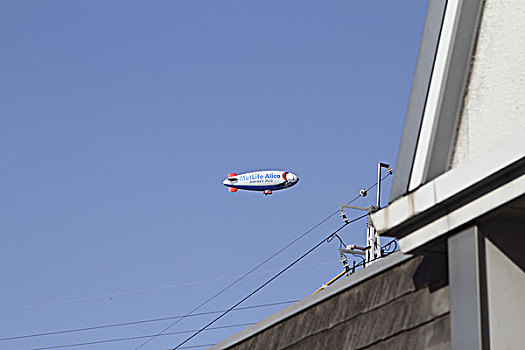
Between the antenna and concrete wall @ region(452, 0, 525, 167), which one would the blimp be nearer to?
the antenna

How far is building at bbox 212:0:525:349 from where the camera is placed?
12.4ft

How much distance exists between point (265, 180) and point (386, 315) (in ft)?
191

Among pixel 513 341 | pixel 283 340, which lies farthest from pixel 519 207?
pixel 283 340

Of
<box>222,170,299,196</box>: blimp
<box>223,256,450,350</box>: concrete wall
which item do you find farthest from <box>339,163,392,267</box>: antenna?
<box>222,170,299,196</box>: blimp

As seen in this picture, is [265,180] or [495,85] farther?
[265,180]

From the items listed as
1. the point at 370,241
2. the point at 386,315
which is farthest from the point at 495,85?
the point at 370,241

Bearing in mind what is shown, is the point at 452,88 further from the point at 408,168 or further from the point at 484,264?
the point at 484,264

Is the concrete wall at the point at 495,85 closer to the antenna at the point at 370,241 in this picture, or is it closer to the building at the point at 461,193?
the building at the point at 461,193

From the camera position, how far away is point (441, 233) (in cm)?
403

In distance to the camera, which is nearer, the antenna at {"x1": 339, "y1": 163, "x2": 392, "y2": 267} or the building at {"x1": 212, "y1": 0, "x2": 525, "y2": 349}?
the building at {"x1": 212, "y1": 0, "x2": 525, "y2": 349}

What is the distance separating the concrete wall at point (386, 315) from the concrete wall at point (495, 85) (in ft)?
2.20

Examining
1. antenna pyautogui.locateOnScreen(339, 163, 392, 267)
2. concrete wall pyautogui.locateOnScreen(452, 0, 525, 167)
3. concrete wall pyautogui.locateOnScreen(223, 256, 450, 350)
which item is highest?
antenna pyautogui.locateOnScreen(339, 163, 392, 267)

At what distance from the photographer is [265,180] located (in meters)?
62.8

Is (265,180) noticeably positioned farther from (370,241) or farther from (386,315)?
(386,315)
